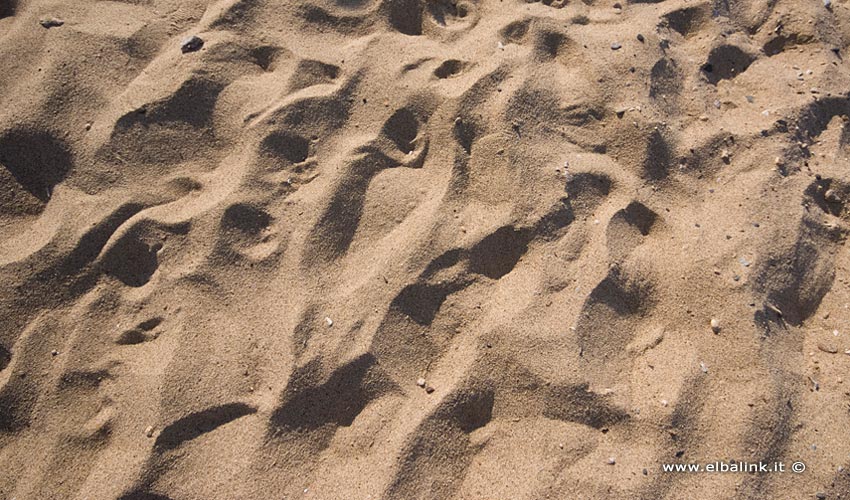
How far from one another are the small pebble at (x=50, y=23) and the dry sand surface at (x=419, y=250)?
17 millimetres

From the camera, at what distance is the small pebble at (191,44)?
6.55ft

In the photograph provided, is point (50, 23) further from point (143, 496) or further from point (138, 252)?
point (143, 496)

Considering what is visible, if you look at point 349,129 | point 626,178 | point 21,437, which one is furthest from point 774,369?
point 21,437

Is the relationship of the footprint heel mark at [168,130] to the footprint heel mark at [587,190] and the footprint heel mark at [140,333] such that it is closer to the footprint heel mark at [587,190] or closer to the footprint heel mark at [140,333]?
the footprint heel mark at [140,333]

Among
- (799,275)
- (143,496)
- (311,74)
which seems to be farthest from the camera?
(311,74)

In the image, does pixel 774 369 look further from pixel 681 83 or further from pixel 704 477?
pixel 681 83

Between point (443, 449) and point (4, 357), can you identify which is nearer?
point (443, 449)

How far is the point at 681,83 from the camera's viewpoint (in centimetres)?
208

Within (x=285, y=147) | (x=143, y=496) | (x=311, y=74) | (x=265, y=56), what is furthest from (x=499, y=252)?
(x=143, y=496)

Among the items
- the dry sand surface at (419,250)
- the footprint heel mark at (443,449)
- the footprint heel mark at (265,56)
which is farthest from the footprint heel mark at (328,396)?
the footprint heel mark at (265,56)

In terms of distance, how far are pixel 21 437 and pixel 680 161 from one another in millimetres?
2238

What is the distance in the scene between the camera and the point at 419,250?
1.74 m

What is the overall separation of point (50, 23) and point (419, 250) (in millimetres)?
1583

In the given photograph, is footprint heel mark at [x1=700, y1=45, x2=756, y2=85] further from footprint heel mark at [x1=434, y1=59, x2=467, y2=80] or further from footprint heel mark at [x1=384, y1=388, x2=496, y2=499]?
footprint heel mark at [x1=384, y1=388, x2=496, y2=499]
